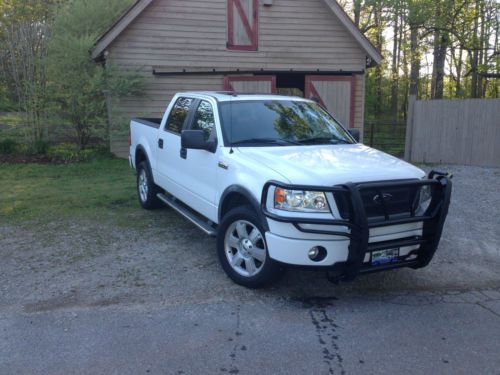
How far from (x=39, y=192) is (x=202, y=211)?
193 inches

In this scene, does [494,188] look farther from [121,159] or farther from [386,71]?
[386,71]

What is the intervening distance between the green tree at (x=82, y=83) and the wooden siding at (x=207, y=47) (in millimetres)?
432

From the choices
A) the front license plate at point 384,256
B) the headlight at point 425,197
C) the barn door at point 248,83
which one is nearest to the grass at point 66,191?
the barn door at point 248,83

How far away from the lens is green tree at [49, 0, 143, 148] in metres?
13.3

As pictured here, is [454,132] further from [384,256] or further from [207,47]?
[384,256]

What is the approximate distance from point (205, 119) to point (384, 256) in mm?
2783

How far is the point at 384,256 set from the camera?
4535mm

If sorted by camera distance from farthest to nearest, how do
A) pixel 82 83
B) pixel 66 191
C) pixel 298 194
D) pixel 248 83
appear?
1. pixel 248 83
2. pixel 82 83
3. pixel 66 191
4. pixel 298 194

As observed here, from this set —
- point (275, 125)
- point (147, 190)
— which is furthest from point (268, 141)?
point (147, 190)

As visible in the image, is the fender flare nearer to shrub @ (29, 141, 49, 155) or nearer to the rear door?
the rear door

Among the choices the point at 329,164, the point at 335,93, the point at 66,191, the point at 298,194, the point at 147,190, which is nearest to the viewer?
the point at 298,194

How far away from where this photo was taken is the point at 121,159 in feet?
46.2

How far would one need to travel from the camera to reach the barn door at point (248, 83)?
1466cm

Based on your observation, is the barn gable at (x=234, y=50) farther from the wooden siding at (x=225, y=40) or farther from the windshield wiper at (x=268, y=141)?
the windshield wiper at (x=268, y=141)
